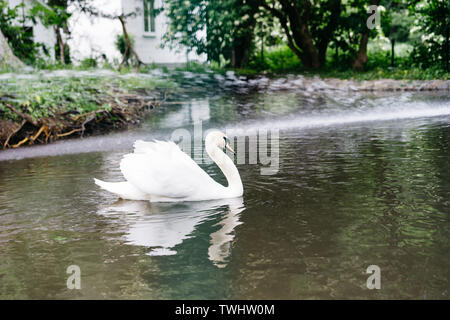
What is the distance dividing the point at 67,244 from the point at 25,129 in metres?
8.09

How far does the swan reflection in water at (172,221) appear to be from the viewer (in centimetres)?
504

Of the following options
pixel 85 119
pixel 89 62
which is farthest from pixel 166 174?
pixel 89 62

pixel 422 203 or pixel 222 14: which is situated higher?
pixel 222 14

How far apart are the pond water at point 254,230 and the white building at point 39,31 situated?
13230 millimetres

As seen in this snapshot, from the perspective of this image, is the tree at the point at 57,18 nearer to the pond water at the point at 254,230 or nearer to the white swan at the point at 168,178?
the pond water at the point at 254,230

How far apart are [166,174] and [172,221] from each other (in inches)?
27.7

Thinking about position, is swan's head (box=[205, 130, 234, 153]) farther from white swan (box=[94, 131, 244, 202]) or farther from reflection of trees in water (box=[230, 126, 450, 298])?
reflection of trees in water (box=[230, 126, 450, 298])

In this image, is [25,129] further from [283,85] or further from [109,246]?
[283,85]

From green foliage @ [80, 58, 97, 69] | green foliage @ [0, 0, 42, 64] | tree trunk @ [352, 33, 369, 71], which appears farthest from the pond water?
tree trunk @ [352, 33, 369, 71]

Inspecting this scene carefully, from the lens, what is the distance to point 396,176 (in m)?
7.41

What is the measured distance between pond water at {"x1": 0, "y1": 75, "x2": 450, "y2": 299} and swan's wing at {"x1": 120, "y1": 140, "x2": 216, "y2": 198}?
21 centimetres

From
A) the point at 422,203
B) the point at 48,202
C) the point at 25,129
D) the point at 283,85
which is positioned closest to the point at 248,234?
the point at 422,203

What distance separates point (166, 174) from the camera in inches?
251

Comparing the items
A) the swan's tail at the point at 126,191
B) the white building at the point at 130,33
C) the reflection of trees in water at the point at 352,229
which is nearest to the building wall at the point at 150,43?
the white building at the point at 130,33
